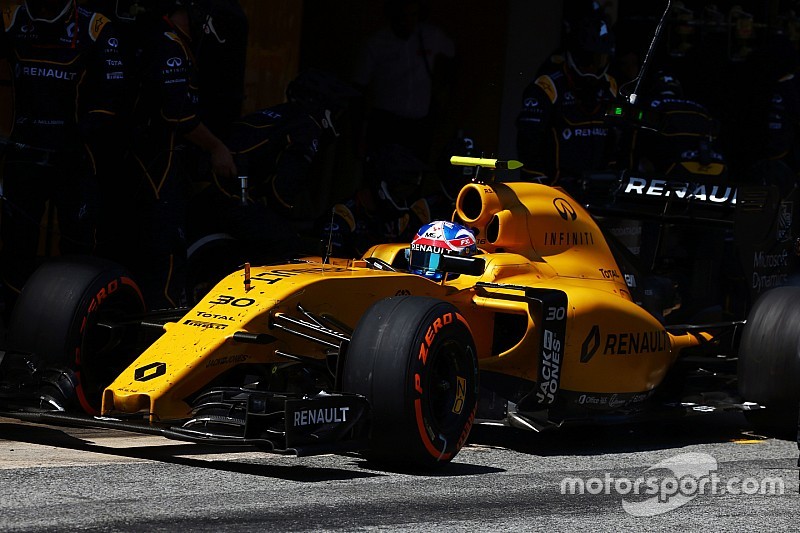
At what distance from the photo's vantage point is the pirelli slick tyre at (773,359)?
852 cm

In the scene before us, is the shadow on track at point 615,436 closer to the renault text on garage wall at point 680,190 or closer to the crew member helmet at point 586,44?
the renault text on garage wall at point 680,190

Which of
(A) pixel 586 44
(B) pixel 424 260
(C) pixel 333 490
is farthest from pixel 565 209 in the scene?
(A) pixel 586 44

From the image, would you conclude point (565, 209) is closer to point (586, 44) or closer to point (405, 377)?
point (405, 377)

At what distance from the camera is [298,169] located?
453 inches

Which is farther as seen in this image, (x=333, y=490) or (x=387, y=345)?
(x=387, y=345)

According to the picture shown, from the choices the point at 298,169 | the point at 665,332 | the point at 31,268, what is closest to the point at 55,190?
the point at 31,268

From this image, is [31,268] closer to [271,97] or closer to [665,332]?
[271,97]

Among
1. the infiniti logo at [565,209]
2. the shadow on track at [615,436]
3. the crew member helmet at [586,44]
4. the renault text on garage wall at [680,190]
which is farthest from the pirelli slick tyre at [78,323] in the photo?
the crew member helmet at [586,44]

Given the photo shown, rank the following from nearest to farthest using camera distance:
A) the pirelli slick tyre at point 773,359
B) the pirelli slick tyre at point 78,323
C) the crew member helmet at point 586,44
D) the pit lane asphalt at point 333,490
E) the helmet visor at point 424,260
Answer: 1. the pit lane asphalt at point 333,490
2. the pirelli slick tyre at point 78,323
3. the helmet visor at point 424,260
4. the pirelli slick tyre at point 773,359
5. the crew member helmet at point 586,44

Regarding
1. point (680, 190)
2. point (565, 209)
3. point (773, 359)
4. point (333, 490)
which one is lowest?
point (333, 490)

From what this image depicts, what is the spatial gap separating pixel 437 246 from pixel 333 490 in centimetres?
227

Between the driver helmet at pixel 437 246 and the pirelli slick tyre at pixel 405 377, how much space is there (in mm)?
1127

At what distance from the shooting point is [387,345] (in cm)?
665

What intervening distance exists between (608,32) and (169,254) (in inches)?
171
